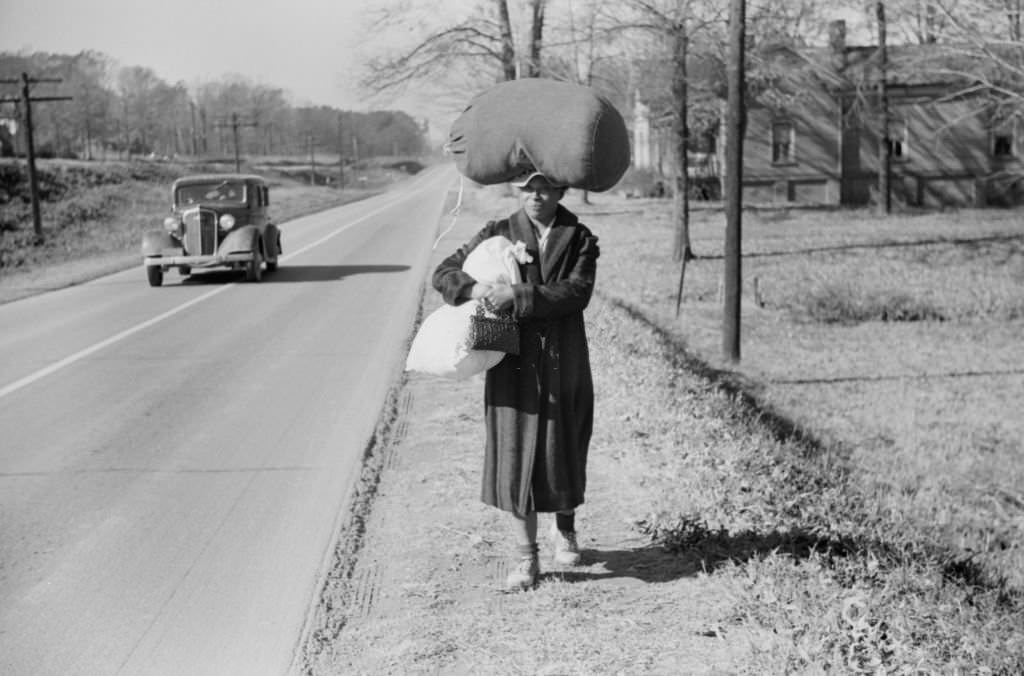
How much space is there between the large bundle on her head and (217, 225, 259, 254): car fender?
14.5 m

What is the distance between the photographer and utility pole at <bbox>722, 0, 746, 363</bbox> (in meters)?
13.5

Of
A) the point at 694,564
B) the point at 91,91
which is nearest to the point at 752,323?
the point at 694,564

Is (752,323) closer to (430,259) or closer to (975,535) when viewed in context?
(430,259)

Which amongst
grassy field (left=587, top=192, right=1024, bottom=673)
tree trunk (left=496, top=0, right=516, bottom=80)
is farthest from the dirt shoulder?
tree trunk (left=496, top=0, right=516, bottom=80)

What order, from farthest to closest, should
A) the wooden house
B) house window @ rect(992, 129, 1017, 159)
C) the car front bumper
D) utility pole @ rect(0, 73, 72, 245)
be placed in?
house window @ rect(992, 129, 1017, 159), the wooden house, utility pole @ rect(0, 73, 72, 245), the car front bumper

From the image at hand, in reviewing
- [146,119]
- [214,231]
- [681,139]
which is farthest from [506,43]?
[146,119]

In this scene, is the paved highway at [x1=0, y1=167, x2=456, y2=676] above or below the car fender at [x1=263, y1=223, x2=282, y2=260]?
below

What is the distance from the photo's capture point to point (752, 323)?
17.0m

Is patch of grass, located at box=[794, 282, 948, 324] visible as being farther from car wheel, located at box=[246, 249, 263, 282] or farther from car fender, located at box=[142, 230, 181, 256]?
car fender, located at box=[142, 230, 181, 256]

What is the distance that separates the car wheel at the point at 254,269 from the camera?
18.5m

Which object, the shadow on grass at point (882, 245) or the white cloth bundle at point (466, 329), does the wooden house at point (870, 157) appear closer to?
the shadow on grass at point (882, 245)

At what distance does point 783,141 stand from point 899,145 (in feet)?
15.8

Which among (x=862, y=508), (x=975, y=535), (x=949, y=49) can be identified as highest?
(x=949, y=49)

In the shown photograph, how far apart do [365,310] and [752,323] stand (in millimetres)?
6172
